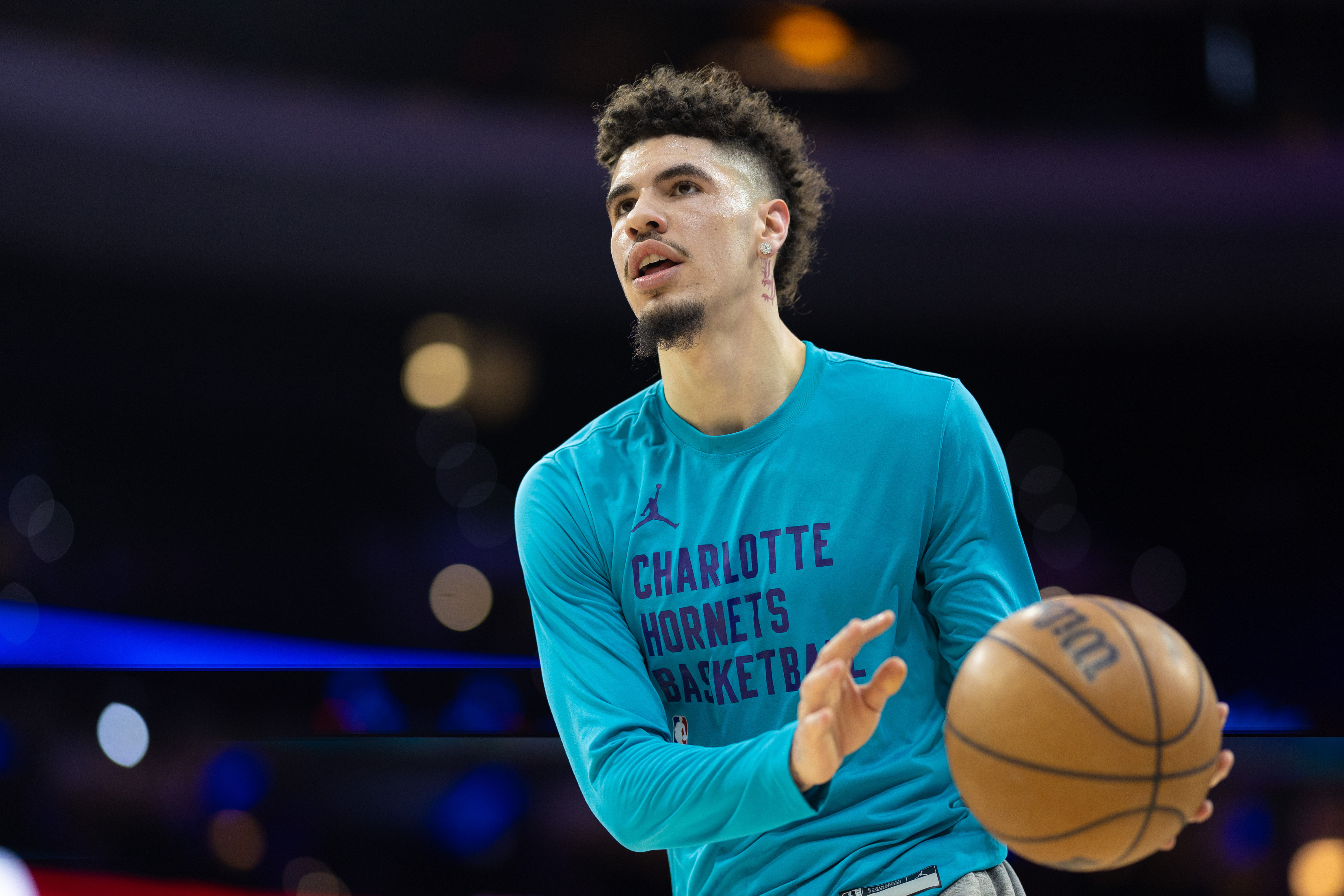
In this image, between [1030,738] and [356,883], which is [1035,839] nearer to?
[1030,738]

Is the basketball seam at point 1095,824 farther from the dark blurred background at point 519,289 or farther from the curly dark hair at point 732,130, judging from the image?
the dark blurred background at point 519,289

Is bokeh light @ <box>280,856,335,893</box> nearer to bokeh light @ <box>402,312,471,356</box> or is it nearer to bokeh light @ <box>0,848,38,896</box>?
bokeh light @ <box>0,848,38,896</box>

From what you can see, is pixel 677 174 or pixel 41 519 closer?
pixel 677 174

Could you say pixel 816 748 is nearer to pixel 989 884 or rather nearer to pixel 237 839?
pixel 989 884

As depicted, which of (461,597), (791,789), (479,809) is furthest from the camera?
(461,597)

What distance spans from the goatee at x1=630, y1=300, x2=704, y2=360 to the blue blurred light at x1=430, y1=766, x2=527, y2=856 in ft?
8.64

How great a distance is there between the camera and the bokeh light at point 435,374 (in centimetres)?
709

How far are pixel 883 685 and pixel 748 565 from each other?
1.77 feet

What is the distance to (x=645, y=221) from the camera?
2.44 metres

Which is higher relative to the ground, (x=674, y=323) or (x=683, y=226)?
(x=683, y=226)

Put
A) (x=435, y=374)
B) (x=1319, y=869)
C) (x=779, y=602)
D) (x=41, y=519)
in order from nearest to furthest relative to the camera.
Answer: (x=779, y=602), (x=1319, y=869), (x=41, y=519), (x=435, y=374)

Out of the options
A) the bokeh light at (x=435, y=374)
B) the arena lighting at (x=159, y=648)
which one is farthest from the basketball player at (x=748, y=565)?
the bokeh light at (x=435, y=374)

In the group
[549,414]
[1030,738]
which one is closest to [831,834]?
[1030,738]

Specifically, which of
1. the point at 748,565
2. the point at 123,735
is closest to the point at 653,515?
the point at 748,565
